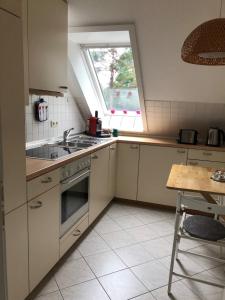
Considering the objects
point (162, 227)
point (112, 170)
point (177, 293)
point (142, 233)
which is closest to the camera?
point (177, 293)

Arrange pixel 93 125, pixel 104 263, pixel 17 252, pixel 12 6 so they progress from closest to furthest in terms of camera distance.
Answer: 1. pixel 12 6
2. pixel 17 252
3. pixel 104 263
4. pixel 93 125

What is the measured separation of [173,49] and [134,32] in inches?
16.8

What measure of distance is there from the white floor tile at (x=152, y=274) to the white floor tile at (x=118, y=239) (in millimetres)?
356

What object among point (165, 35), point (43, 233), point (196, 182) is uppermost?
point (165, 35)

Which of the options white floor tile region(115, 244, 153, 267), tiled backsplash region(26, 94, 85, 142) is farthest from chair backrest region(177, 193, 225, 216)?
tiled backsplash region(26, 94, 85, 142)

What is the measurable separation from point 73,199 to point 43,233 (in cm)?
54

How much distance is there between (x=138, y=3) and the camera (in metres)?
2.13

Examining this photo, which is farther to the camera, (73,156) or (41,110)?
(41,110)

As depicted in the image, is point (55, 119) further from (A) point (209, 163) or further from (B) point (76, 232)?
(A) point (209, 163)

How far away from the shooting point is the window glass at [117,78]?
3.34m

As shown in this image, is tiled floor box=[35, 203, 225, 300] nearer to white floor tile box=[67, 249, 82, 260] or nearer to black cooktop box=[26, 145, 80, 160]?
white floor tile box=[67, 249, 82, 260]

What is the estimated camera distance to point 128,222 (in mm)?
2982

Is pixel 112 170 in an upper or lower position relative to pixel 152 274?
upper

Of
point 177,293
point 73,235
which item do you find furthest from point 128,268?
point 73,235
